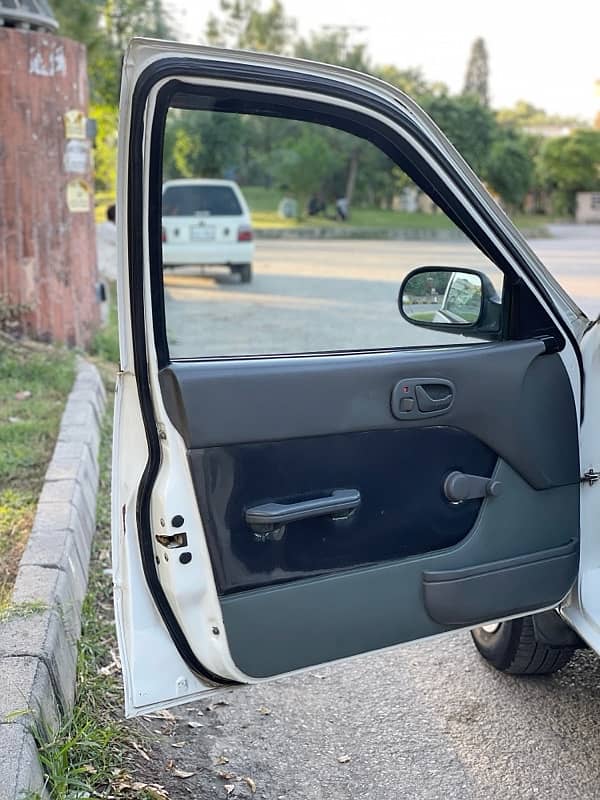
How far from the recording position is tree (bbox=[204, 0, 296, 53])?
48.3 m

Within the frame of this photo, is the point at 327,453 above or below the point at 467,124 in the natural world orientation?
below

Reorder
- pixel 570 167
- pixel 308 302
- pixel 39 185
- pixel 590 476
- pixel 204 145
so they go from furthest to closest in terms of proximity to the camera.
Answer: pixel 570 167
pixel 204 145
pixel 308 302
pixel 39 185
pixel 590 476

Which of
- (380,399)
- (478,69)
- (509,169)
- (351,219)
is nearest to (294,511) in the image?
(380,399)

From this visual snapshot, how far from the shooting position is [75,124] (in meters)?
6.96

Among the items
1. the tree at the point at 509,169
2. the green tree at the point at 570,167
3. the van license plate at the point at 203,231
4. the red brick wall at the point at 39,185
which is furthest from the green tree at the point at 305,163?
the red brick wall at the point at 39,185

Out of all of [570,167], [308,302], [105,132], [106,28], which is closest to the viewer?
[308,302]

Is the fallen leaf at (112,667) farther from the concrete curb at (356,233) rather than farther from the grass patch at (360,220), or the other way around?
the concrete curb at (356,233)

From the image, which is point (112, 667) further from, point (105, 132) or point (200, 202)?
point (105, 132)

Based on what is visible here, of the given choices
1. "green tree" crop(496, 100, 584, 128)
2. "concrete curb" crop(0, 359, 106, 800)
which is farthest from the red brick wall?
"green tree" crop(496, 100, 584, 128)

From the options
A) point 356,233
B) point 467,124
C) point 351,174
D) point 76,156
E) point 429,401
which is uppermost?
point 467,124

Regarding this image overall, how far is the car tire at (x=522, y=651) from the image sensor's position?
305cm

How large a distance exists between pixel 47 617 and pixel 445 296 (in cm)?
154

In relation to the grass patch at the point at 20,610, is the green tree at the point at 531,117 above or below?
above

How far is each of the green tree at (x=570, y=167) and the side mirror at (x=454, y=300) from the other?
37582 mm
